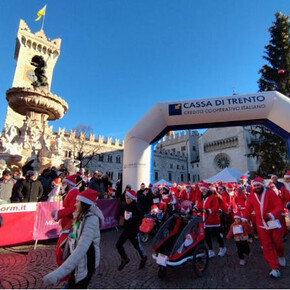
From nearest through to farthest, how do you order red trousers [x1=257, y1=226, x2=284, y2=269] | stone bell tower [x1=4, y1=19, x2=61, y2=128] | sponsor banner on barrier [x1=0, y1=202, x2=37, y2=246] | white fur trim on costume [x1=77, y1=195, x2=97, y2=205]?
1. white fur trim on costume [x1=77, y1=195, x2=97, y2=205]
2. red trousers [x1=257, y1=226, x2=284, y2=269]
3. sponsor banner on barrier [x1=0, y1=202, x2=37, y2=246]
4. stone bell tower [x1=4, y1=19, x2=61, y2=128]

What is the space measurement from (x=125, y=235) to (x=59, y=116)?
11.1 metres

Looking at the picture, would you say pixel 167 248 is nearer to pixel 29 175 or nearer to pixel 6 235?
pixel 6 235

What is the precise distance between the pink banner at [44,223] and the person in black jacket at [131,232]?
300 centimetres

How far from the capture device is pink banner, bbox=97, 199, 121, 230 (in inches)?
307

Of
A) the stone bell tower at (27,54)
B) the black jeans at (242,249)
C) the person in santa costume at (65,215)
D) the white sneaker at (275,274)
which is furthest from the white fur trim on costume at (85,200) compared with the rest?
the stone bell tower at (27,54)

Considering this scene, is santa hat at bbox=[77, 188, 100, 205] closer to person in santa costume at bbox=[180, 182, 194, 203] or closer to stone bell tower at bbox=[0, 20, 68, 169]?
person in santa costume at bbox=[180, 182, 194, 203]

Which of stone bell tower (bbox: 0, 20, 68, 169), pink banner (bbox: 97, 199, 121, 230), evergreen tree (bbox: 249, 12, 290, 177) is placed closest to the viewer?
pink banner (bbox: 97, 199, 121, 230)

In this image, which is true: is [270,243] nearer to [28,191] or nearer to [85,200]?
[85,200]

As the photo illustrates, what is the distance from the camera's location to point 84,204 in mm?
2604

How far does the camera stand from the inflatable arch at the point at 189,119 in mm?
8679

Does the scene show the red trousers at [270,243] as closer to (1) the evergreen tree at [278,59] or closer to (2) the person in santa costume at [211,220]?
(2) the person in santa costume at [211,220]

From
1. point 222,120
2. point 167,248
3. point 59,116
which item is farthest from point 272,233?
point 59,116

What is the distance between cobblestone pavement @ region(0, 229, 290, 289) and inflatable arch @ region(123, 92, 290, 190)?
14.4 feet

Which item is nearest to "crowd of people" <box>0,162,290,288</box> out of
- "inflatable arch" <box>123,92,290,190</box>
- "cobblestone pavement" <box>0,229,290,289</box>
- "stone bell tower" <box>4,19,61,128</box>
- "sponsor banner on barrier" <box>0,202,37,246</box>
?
"cobblestone pavement" <box>0,229,290,289</box>
